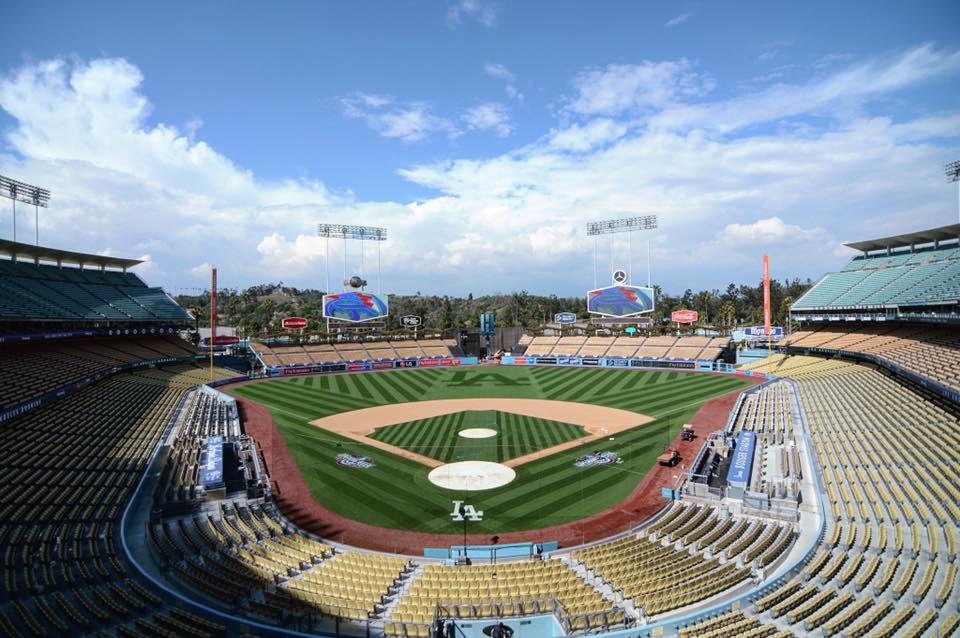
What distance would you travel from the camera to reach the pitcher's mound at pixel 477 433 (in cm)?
3881

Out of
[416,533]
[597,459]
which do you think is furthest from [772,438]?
[416,533]

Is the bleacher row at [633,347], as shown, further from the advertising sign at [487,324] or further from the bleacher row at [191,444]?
the bleacher row at [191,444]

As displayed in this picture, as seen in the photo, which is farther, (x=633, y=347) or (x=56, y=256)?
(x=633, y=347)

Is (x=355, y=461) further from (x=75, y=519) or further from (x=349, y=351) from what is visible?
(x=349, y=351)

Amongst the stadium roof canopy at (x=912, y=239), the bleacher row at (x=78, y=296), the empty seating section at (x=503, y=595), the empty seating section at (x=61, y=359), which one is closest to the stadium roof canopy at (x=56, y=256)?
the bleacher row at (x=78, y=296)

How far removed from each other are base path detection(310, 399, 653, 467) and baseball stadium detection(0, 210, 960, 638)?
405 mm

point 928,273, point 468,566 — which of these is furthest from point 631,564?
point 928,273

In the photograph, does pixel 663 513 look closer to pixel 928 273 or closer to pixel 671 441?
pixel 671 441

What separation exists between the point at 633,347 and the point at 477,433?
4789cm

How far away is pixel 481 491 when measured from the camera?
27.8 meters

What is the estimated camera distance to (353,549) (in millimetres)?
21766

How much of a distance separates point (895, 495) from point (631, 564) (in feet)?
40.5

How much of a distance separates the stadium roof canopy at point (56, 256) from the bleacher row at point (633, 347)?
60.5 meters

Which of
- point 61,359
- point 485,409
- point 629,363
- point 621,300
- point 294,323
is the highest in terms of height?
point 621,300
